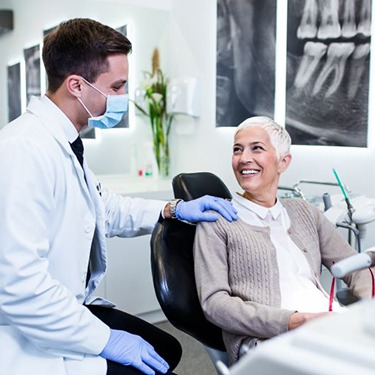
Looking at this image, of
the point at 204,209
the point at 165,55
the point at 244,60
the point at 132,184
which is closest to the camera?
the point at 204,209

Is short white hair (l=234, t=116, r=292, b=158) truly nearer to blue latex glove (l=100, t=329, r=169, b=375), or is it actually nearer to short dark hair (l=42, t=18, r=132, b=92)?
short dark hair (l=42, t=18, r=132, b=92)

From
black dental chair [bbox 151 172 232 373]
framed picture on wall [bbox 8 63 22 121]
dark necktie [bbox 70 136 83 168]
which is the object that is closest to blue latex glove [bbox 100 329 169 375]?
black dental chair [bbox 151 172 232 373]

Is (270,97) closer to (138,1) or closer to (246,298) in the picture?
(138,1)

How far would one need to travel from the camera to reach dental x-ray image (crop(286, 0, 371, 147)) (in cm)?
243

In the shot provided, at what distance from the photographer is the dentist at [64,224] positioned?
123cm

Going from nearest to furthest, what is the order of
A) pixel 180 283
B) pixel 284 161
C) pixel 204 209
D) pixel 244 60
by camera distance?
pixel 180 283
pixel 204 209
pixel 284 161
pixel 244 60

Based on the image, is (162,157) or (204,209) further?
(162,157)

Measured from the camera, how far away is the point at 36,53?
3045 mm

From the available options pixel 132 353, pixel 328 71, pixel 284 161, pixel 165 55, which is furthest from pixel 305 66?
pixel 132 353

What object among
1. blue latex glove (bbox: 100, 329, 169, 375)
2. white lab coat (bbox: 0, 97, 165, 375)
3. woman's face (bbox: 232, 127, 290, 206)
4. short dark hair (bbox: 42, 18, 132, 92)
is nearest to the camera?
white lab coat (bbox: 0, 97, 165, 375)

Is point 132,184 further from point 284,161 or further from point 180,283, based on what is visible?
point 180,283

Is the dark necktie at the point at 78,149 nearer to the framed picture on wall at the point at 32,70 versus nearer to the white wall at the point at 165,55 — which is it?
the white wall at the point at 165,55

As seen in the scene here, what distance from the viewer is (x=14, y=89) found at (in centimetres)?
303

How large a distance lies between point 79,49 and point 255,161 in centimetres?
64
